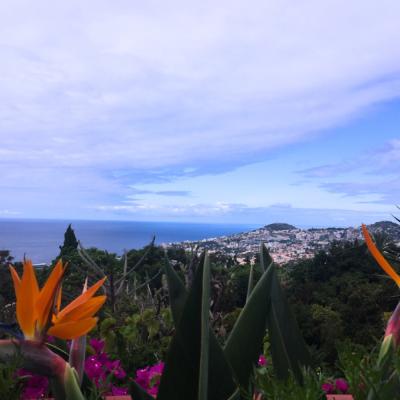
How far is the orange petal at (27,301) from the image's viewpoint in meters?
0.61

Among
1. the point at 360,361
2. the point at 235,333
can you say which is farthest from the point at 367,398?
the point at 235,333

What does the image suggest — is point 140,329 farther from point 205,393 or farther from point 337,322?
point 337,322

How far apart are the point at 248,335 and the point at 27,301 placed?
0.38 m

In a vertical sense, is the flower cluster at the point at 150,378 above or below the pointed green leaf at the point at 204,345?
below

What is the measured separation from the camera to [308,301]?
7.30 m

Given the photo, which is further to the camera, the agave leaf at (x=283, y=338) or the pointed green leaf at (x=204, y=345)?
the agave leaf at (x=283, y=338)

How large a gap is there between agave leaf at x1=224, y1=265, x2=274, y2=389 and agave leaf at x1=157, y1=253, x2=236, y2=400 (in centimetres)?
8

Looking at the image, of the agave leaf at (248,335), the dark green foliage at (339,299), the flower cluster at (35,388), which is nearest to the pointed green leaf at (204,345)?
the agave leaf at (248,335)

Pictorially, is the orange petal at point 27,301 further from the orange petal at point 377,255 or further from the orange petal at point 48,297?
the orange petal at point 377,255

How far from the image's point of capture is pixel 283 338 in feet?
2.89

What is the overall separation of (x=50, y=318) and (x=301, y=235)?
68.9 ft

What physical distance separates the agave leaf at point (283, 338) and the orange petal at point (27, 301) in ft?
1.34

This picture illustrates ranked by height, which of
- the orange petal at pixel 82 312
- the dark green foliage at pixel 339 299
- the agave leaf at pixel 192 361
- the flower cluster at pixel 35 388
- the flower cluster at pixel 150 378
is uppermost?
the orange petal at pixel 82 312

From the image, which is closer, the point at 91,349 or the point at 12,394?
the point at 12,394
